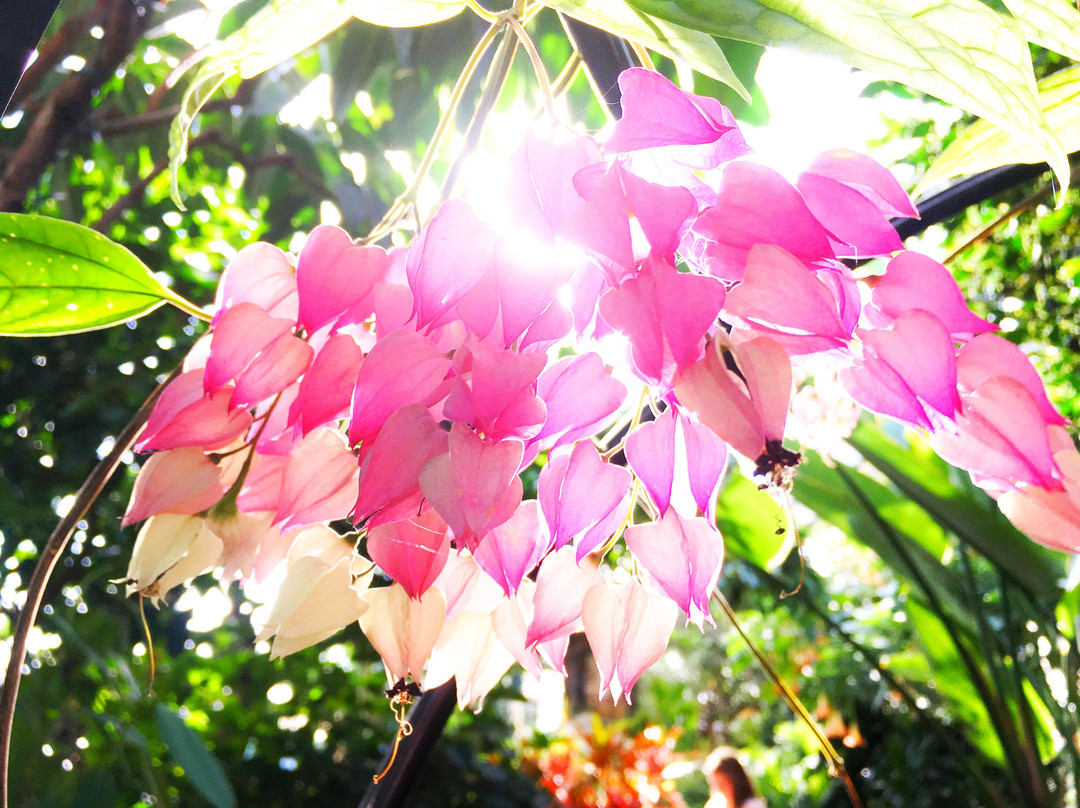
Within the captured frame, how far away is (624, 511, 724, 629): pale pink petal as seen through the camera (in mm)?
175

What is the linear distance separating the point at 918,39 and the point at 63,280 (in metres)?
0.22

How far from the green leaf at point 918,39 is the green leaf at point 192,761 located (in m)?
0.56

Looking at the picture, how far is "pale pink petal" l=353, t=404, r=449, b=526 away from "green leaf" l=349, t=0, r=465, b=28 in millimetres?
87

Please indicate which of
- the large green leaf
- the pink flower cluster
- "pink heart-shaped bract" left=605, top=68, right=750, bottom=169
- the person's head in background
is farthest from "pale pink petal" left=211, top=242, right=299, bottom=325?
the person's head in background

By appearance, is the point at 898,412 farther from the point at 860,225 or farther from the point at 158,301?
the point at 158,301

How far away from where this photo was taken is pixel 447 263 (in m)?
0.15

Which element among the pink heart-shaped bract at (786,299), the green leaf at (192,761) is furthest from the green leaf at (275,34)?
the green leaf at (192,761)

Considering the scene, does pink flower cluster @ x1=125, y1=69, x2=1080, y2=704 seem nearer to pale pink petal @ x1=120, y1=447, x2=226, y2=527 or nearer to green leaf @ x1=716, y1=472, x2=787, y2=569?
pale pink petal @ x1=120, y1=447, x2=226, y2=527

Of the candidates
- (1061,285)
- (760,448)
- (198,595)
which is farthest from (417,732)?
(1061,285)

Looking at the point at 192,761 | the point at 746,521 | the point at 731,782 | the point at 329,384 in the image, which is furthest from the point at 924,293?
the point at 731,782

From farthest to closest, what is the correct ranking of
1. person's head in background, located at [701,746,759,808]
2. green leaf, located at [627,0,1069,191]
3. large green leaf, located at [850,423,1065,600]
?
person's head in background, located at [701,746,759,808], large green leaf, located at [850,423,1065,600], green leaf, located at [627,0,1069,191]

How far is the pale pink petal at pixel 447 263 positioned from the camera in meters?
0.15

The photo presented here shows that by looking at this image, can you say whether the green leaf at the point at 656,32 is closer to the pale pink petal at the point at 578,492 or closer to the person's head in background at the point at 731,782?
the pale pink petal at the point at 578,492

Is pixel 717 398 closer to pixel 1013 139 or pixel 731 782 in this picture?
pixel 1013 139
